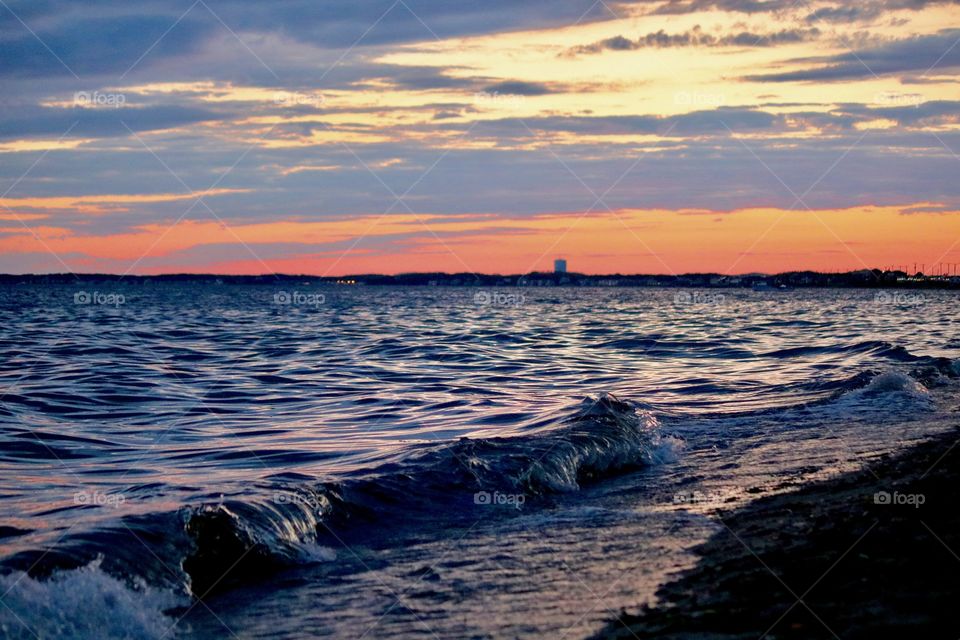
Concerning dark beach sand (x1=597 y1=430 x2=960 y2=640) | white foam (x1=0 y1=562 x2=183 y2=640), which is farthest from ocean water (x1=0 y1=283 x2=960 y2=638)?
dark beach sand (x1=597 y1=430 x2=960 y2=640)

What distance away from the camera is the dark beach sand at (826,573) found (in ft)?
18.3

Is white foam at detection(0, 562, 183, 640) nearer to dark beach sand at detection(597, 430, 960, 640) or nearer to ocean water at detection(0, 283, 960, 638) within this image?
ocean water at detection(0, 283, 960, 638)

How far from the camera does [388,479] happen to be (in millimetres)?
11359

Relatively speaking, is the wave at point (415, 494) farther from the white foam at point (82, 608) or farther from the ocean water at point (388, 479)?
the white foam at point (82, 608)

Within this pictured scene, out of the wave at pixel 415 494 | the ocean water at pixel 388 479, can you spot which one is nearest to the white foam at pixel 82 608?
the ocean water at pixel 388 479

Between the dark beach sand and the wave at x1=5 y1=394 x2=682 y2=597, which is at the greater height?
the dark beach sand

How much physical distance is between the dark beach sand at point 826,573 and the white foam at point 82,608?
3.67m

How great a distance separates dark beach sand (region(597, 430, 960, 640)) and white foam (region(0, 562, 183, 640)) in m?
3.67

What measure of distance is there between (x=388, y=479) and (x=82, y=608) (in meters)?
4.76

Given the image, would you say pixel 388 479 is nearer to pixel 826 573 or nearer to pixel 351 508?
pixel 351 508

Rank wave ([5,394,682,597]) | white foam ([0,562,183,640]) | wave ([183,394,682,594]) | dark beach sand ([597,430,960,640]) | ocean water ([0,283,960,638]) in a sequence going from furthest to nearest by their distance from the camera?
wave ([183,394,682,594]) < wave ([5,394,682,597]) < ocean water ([0,283,960,638]) < white foam ([0,562,183,640]) < dark beach sand ([597,430,960,640])

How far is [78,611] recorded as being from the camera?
22.9ft

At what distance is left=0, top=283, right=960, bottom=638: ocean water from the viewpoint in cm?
711

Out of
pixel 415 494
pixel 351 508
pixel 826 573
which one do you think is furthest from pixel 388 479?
pixel 826 573
